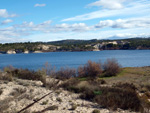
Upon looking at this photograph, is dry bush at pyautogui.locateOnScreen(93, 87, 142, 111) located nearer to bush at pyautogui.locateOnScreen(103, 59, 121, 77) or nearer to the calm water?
bush at pyautogui.locateOnScreen(103, 59, 121, 77)

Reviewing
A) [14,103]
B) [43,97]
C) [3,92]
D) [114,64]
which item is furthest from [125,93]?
[114,64]

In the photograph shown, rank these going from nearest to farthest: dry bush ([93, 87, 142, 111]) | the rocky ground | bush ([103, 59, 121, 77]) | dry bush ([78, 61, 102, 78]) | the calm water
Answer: the rocky ground
dry bush ([93, 87, 142, 111])
dry bush ([78, 61, 102, 78])
bush ([103, 59, 121, 77])
the calm water

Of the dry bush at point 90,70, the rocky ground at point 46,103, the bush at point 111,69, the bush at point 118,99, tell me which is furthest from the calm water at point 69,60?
Answer: the bush at point 118,99

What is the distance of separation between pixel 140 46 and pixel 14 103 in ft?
482

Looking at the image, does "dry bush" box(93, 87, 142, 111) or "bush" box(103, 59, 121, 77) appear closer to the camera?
"dry bush" box(93, 87, 142, 111)

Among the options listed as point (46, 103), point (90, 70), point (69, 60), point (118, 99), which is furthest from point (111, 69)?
point (69, 60)

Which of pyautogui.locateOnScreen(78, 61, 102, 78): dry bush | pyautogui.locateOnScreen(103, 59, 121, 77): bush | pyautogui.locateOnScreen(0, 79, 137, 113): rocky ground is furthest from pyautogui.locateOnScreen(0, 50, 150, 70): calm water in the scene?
pyautogui.locateOnScreen(0, 79, 137, 113): rocky ground

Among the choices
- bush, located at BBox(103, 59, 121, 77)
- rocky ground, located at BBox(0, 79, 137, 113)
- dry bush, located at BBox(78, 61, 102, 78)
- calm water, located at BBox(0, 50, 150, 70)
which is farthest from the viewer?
calm water, located at BBox(0, 50, 150, 70)

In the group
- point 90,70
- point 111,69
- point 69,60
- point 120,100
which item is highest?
point 120,100

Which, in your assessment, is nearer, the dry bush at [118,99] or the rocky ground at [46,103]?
the rocky ground at [46,103]

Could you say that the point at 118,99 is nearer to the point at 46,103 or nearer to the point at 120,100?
the point at 120,100

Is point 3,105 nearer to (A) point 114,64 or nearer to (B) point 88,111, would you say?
(B) point 88,111

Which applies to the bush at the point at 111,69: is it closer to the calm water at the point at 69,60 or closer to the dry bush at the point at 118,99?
the calm water at the point at 69,60

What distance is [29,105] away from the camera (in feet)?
31.9
